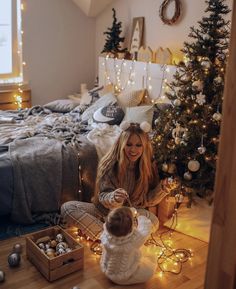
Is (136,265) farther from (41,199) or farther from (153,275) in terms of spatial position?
(41,199)

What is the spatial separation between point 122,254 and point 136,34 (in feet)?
9.18

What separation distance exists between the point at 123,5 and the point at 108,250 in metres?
3.20

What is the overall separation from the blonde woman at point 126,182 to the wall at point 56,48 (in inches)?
102

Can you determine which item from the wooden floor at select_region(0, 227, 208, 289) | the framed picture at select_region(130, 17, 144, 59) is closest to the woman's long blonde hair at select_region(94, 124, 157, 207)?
the wooden floor at select_region(0, 227, 208, 289)

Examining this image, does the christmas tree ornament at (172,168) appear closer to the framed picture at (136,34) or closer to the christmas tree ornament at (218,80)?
the christmas tree ornament at (218,80)

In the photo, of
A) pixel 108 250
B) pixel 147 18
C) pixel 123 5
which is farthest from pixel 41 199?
pixel 123 5

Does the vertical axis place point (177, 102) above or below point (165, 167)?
above

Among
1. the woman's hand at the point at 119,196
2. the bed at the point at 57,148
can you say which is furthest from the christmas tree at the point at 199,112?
the bed at the point at 57,148

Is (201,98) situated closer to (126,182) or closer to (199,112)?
(199,112)

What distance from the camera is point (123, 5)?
4246mm

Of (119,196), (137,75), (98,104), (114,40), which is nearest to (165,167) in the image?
(119,196)

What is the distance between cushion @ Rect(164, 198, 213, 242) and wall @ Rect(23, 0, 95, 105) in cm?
282

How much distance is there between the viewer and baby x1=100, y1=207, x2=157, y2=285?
185cm

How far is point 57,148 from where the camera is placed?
2.63m
